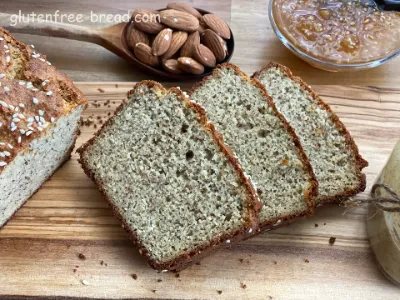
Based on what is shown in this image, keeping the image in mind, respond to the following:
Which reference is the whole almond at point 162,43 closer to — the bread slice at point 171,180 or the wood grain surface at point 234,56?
the wood grain surface at point 234,56

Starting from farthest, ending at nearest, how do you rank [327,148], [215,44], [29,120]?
[215,44] < [327,148] < [29,120]

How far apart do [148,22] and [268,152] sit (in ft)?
4.43

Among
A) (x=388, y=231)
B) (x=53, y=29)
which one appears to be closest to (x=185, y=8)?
(x=53, y=29)

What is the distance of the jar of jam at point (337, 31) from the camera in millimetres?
3580

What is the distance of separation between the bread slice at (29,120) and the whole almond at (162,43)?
0.73m

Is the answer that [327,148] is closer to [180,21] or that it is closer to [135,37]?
[180,21]

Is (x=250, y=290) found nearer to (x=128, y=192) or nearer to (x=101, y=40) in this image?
→ (x=128, y=192)

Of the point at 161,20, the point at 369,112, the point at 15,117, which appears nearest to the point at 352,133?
the point at 369,112

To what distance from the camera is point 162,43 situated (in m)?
3.43

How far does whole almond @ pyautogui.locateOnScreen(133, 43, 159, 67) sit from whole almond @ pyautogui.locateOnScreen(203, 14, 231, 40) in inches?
18.1

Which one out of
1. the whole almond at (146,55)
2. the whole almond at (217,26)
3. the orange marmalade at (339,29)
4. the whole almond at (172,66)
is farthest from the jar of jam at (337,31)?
the whole almond at (146,55)

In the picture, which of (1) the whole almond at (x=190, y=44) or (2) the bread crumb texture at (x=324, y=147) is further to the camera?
(1) the whole almond at (x=190, y=44)

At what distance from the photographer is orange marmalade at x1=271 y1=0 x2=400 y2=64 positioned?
3.59 metres

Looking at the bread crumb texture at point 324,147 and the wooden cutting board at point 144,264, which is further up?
the bread crumb texture at point 324,147
